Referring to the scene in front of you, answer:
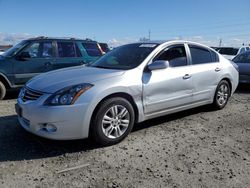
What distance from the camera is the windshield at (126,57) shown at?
Answer: 450 cm

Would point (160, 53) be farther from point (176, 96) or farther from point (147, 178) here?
point (147, 178)

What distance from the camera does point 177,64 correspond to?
15.9 feet

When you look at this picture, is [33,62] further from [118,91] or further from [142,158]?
[142,158]

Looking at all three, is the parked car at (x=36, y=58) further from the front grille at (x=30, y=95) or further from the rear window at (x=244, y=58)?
the rear window at (x=244, y=58)

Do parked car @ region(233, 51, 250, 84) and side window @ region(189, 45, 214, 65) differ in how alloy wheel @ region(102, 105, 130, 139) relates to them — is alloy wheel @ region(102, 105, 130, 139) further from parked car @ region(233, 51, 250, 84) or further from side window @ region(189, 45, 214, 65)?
parked car @ region(233, 51, 250, 84)

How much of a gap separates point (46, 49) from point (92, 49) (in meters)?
1.45

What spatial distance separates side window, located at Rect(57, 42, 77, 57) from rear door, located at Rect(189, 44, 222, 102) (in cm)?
386

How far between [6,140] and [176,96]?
2.88 m

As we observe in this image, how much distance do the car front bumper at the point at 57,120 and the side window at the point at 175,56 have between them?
1.83 metres

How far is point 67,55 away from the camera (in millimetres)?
7777

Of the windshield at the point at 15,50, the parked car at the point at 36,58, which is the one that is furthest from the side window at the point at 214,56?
the windshield at the point at 15,50

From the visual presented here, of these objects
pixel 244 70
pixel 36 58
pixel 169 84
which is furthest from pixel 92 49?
pixel 244 70

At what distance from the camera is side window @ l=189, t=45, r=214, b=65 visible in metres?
5.24

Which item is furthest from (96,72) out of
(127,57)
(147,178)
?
(147,178)
